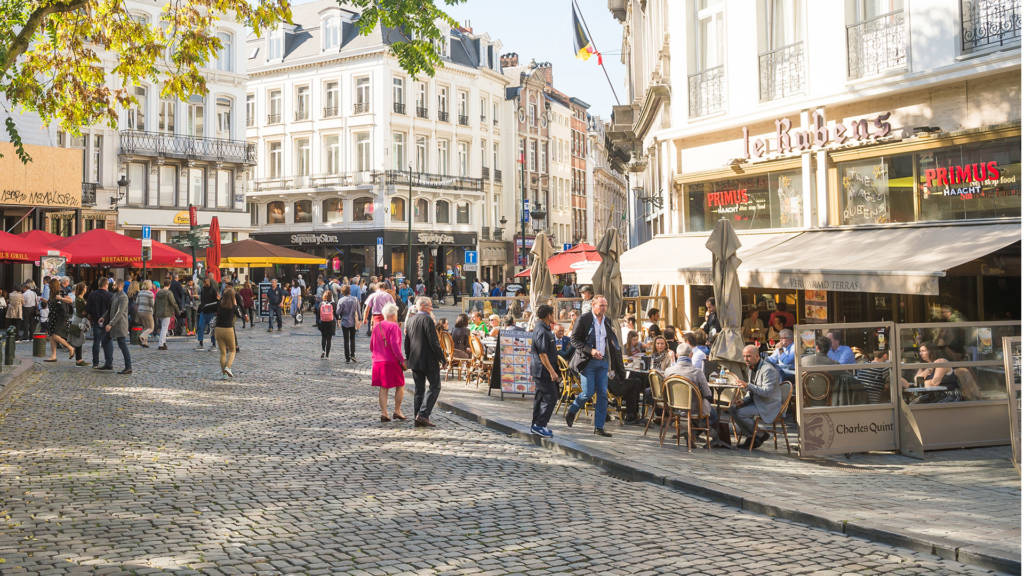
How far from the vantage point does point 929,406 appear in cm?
971

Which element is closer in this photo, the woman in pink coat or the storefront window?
the woman in pink coat

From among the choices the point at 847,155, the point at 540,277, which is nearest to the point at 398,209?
the point at 540,277

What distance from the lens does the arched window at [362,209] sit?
54.9m

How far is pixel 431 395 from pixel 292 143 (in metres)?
49.2

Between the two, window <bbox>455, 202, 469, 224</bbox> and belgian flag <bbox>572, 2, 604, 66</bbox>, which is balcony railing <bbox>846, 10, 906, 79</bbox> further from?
window <bbox>455, 202, 469, 224</bbox>

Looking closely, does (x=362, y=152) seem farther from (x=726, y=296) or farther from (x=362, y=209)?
(x=726, y=296)

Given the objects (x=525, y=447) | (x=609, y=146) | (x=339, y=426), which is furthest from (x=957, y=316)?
(x=609, y=146)

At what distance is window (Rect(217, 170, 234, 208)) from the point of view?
46.1m

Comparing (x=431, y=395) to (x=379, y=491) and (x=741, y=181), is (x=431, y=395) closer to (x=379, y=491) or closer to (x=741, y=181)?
(x=379, y=491)

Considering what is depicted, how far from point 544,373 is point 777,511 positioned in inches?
148

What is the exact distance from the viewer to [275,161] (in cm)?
5838

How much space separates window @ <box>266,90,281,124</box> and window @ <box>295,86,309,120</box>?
4.86 ft

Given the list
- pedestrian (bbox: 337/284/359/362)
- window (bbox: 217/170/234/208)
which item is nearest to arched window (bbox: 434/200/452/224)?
window (bbox: 217/170/234/208)

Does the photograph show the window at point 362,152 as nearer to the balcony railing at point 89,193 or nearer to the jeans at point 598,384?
the balcony railing at point 89,193
